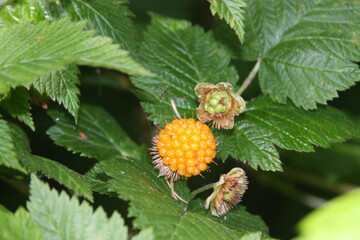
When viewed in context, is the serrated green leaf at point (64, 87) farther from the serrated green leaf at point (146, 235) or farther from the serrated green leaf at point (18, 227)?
the serrated green leaf at point (146, 235)

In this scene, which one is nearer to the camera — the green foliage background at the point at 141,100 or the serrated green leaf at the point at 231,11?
the green foliage background at the point at 141,100

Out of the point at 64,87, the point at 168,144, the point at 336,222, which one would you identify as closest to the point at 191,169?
the point at 168,144

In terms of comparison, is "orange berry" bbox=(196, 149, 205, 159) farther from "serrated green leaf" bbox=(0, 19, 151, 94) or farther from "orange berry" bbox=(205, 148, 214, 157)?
"serrated green leaf" bbox=(0, 19, 151, 94)

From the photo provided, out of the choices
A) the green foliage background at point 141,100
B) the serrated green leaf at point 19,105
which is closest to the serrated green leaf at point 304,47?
the green foliage background at point 141,100

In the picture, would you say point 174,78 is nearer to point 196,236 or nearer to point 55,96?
point 55,96

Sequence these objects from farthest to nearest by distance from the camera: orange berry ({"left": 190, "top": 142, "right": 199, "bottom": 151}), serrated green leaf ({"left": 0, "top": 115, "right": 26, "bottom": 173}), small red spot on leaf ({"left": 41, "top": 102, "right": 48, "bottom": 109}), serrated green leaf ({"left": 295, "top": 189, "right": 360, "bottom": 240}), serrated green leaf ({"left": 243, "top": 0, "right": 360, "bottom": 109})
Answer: serrated green leaf ({"left": 243, "top": 0, "right": 360, "bottom": 109})
small red spot on leaf ({"left": 41, "top": 102, "right": 48, "bottom": 109})
orange berry ({"left": 190, "top": 142, "right": 199, "bottom": 151})
serrated green leaf ({"left": 0, "top": 115, "right": 26, "bottom": 173})
serrated green leaf ({"left": 295, "top": 189, "right": 360, "bottom": 240})

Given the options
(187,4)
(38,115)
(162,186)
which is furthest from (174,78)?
(187,4)

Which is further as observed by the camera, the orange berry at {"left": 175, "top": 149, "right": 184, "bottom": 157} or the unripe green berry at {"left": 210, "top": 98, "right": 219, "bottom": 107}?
the unripe green berry at {"left": 210, "top": 98, "right": 219, "bottom": 107}

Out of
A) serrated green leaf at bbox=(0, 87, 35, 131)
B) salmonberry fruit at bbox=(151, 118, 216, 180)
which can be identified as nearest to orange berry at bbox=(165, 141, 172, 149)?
salmonberry fruit at bbox=(151, 118, 216, 180)
